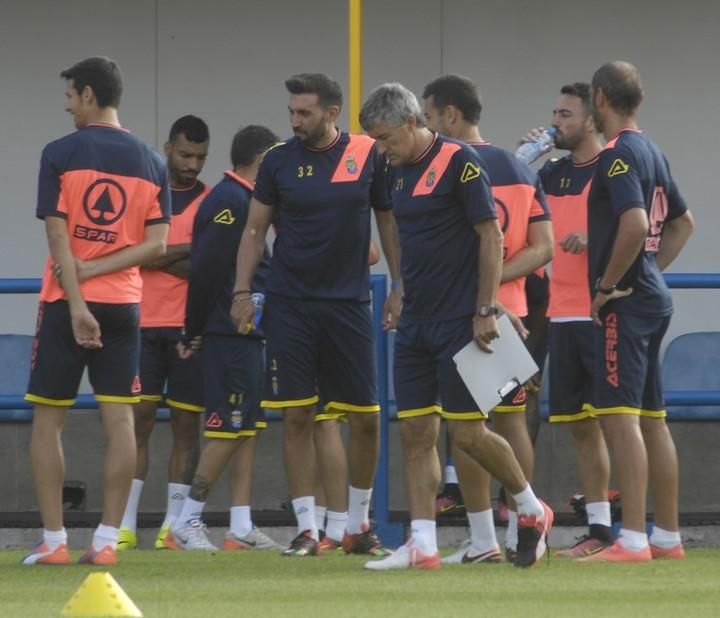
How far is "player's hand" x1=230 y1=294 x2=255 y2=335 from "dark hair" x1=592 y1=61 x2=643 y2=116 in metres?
1.63

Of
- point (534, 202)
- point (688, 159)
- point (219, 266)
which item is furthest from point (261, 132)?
point (688, 159)

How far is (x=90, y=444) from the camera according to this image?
11242 millimetres

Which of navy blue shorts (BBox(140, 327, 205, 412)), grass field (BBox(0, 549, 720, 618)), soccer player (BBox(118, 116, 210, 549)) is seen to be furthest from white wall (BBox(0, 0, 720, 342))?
grass field (BBox(0, 549, 720, 618))

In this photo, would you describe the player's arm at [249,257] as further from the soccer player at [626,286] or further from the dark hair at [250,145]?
the soccer player at [626,286]

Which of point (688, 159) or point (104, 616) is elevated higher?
point (688, 159)

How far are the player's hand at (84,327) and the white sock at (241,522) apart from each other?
1820mm

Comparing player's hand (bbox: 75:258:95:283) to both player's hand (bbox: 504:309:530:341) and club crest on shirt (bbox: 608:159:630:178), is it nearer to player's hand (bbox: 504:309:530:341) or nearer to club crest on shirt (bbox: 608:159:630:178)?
player's hand (bbox: 504:309:530:341)

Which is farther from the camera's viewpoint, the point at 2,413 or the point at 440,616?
the point at 2,413

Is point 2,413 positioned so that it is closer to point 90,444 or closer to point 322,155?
point 90,444

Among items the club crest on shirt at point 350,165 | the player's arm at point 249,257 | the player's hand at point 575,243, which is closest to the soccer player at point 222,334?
the player's arm at point 249,257

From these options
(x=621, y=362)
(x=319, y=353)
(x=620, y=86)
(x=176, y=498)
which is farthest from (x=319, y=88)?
(x=176, y=498)

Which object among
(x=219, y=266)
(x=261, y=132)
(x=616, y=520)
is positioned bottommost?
(x=616, y=520)

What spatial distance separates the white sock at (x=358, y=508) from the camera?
8609 millimetres

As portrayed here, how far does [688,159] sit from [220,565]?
4.38m
